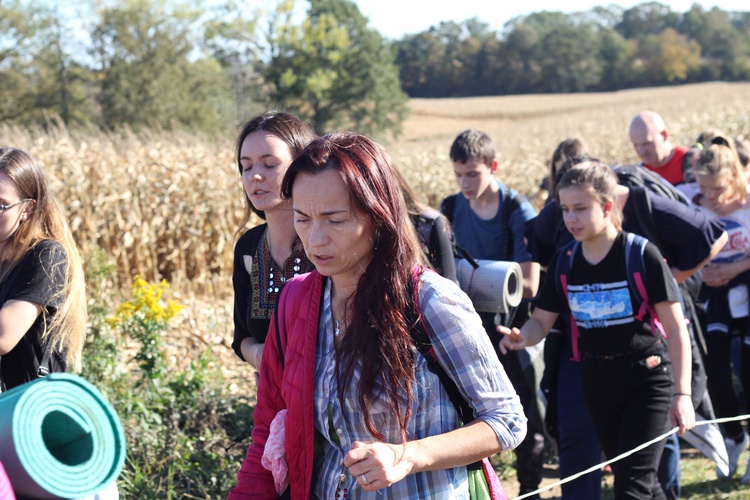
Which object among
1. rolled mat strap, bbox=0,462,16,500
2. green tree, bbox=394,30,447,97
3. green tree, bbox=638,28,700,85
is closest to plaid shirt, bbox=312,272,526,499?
rolled mat strap, bbox=0,462,16,500

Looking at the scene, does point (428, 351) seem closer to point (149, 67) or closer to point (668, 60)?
point (149, 67)

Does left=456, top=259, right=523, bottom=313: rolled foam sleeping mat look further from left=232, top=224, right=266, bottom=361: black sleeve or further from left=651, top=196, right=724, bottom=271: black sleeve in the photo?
left=232, top=224, right=266, bottom=361: black sleeve

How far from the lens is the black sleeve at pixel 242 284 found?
313 centimetres

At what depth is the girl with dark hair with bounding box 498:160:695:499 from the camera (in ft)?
11.3

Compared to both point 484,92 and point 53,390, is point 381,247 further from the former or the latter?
point 484,92

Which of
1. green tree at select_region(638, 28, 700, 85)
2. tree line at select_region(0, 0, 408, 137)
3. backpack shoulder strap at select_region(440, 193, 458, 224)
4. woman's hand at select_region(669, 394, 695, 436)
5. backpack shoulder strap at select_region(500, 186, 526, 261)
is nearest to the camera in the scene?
woman's hand at select_region(669, 394, 695, 436)

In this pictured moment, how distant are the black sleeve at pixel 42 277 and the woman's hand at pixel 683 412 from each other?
2.44 m

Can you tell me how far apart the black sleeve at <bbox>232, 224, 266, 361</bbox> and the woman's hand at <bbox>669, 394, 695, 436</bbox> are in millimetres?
1776

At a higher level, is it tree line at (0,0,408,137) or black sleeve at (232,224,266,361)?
tree line at (0,0,408,137)

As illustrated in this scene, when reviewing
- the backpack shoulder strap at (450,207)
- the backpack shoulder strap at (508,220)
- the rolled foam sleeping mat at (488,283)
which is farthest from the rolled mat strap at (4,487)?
the backpack shoulder strap at (450,207)

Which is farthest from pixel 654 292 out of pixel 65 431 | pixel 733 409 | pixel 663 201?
pixel 65 431

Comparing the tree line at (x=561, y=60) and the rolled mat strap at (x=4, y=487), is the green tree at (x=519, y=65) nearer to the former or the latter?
the tree line at (x=561, y=60)

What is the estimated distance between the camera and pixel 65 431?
1350 mm

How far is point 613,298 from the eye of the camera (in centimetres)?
355
